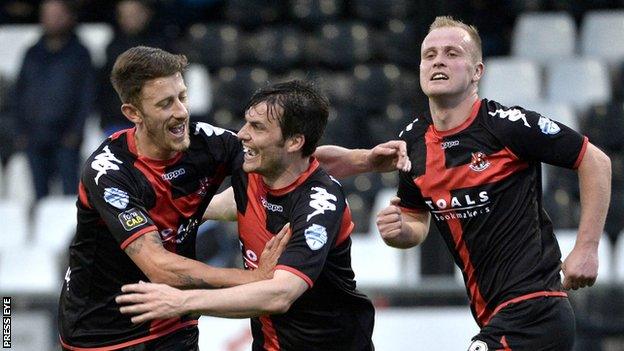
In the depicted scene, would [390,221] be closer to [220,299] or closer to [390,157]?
[390,157]

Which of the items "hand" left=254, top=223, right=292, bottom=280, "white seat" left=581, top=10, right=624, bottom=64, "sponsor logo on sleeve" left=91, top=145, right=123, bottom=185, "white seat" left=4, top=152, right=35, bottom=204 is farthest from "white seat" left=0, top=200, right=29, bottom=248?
"hand" left=254, top=223, right=292, bottom=280

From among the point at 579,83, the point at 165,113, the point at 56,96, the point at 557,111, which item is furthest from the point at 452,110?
the point at 579,83

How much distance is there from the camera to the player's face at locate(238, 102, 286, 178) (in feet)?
18.6

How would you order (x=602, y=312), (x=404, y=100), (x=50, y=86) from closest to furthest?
1. (x=602, y=312)
2. (x=50, y=86)
3. (x=404, y=100)

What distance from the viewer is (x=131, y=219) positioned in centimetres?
→ 560

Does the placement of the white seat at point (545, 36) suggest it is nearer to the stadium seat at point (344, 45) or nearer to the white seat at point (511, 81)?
the white seat at point (511, 81)

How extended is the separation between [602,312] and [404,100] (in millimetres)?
3116

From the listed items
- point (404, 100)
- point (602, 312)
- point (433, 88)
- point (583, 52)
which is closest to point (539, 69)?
point (583, 52)

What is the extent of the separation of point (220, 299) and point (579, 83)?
699cm

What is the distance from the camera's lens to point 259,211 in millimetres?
5805

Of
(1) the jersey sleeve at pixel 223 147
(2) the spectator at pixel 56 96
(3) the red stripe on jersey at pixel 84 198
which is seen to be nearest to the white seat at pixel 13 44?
(2) the spectator at pixel 56 96

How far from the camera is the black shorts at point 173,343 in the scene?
5.85 meters

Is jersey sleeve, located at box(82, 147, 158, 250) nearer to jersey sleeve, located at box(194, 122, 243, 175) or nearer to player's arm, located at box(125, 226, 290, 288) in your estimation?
player's arm, located at box(125, 226, 290, 288)

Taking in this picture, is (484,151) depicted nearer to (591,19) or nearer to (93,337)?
(93,337)
